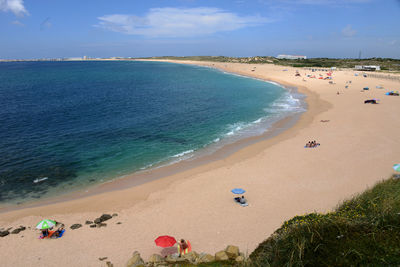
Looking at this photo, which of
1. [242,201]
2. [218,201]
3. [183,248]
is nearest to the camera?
[183,248]

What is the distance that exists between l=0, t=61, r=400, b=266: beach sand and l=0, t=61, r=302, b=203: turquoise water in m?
4.07

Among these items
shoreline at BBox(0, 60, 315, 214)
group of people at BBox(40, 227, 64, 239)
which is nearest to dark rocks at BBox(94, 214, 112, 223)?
group of people at BBox(40, 227, 64, 239)

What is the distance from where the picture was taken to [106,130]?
37719 mm

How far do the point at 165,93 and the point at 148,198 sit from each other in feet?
176

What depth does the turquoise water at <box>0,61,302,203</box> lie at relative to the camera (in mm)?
25406

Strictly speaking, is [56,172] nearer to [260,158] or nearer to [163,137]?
[163,137]

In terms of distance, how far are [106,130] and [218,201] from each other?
23993 millimetres

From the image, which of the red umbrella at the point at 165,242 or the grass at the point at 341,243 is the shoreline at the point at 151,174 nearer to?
the red umbrella at the point at 165,242

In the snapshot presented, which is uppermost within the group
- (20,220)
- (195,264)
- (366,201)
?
(366,201)

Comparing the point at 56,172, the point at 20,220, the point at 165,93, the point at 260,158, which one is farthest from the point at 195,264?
the point at 165,93

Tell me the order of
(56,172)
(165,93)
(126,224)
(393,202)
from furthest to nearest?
(165,93)
(56,172)
(126,224)
(393,202)

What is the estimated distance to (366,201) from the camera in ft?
43.9

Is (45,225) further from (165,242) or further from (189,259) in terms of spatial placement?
(189,259)

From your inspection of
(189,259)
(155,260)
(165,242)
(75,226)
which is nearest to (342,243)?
(189,259)
